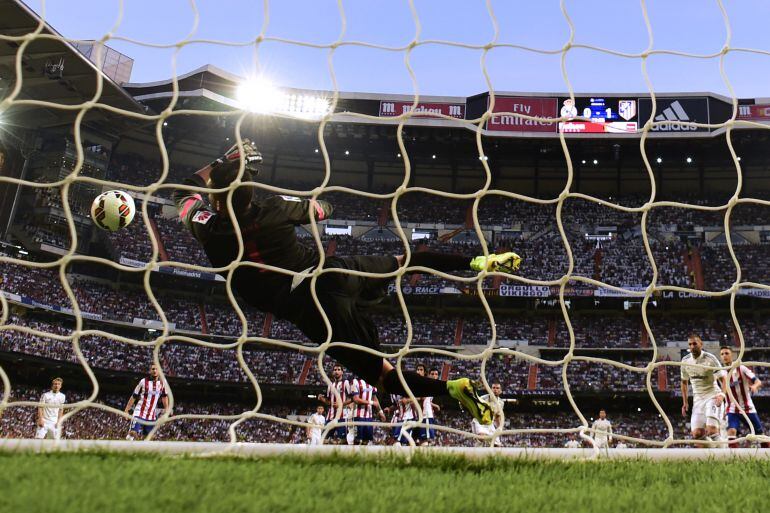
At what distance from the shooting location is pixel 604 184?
1192 inches

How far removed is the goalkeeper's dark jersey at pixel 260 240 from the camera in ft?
14.4

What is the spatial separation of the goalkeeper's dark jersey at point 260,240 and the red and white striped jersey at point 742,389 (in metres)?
6.07

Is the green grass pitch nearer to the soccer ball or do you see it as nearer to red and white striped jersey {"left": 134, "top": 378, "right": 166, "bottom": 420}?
the soccer ball

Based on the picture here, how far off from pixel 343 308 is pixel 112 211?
200cm

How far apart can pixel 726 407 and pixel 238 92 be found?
74.9 feet

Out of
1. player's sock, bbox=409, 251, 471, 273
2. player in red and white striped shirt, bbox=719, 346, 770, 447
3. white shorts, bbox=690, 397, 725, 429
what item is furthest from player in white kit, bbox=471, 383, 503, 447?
player in red and white striped shirt, bbox=719, 346, 770, 447

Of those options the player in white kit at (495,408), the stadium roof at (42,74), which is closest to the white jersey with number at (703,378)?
the player in white kit at (495,408)

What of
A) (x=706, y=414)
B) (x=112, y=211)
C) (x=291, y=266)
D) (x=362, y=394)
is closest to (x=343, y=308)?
(x=291, y=266)

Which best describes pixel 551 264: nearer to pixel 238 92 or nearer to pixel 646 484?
pixel 238 92

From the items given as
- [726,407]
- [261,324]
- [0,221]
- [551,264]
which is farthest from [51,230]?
[726,407]

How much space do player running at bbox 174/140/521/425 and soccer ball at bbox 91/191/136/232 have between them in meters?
0.79

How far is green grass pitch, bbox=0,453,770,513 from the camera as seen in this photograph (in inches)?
78.1

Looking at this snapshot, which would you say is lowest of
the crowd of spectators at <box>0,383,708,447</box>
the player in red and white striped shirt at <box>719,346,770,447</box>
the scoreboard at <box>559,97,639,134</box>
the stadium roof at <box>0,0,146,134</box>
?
the crowd of spectators at <box>0,383,708,447</box>

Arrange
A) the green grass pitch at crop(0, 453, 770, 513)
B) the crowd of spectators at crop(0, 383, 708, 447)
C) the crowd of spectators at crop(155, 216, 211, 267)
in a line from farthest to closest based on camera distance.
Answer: the crowd of spectators at crop(155, 216, 211, 267)
the crowd of spectators at crop(0, 383, 708, 447)
the green grass pitch at crop(0, 453, 770, 513)
